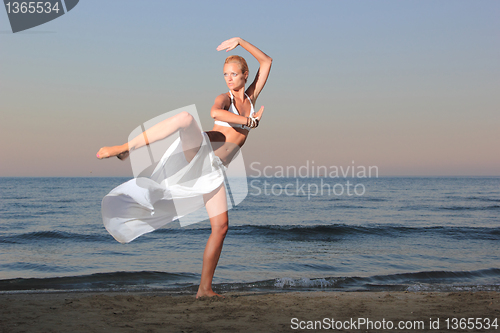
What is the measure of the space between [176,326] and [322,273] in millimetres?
4883

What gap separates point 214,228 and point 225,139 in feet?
3.47

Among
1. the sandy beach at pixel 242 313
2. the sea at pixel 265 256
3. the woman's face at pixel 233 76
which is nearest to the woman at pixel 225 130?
the woman's face at pixel 233 76

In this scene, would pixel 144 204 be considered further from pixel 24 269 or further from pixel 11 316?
pixel 24 269

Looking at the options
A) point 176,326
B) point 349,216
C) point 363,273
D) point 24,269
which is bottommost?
point 349,216

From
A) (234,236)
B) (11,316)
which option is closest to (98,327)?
(11,316)

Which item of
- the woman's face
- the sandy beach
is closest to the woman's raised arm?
the woman's face

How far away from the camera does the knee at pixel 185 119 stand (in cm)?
382

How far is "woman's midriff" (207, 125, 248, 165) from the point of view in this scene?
173 inches

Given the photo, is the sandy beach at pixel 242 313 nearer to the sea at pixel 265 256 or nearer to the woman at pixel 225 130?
the woman at pixel 225 130

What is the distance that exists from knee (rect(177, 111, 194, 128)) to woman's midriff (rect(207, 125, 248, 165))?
554mm

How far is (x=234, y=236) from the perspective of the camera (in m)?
13.1

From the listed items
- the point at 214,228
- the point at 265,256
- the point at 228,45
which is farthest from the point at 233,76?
the point at 265,256

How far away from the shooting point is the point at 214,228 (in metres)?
4.47

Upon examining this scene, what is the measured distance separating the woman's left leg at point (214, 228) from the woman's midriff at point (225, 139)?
420mm
